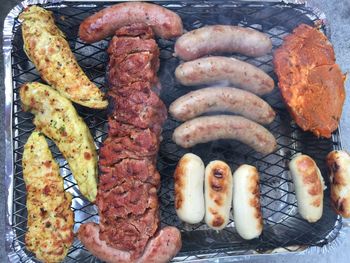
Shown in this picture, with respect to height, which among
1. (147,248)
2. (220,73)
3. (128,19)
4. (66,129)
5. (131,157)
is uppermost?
(128,19)

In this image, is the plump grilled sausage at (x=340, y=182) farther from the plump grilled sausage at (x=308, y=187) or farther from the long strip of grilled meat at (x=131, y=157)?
the long strip of grilled meat at (x=131, y=157)

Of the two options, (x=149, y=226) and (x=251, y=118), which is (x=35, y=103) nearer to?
(x=149, y=226)

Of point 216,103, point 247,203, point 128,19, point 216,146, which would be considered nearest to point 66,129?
point 128,19

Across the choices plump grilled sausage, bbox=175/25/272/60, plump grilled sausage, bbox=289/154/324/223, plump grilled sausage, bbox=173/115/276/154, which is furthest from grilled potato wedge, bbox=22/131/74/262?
plump grilled sausage, bbox=289/154/324/223

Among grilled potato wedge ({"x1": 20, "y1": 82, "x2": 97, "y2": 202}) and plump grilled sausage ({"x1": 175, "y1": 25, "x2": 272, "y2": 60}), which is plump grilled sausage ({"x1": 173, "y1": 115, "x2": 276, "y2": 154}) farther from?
grilled potato wedge ({"x1": 20, "y1": 82, "x2": 97, "y2": 202})

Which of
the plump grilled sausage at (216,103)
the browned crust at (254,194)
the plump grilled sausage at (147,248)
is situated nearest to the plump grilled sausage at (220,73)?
the plump grilled sausage at (216,103)

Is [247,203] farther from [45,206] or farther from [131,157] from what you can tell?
[45,206]
